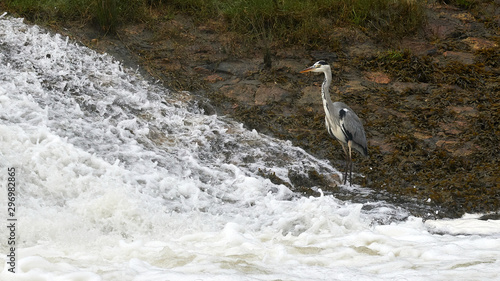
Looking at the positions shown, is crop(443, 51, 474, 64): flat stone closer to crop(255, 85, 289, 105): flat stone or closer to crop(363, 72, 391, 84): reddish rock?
crop(363, 72, 391, 84): reddish rock

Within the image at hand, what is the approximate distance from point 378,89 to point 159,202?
12.4ft

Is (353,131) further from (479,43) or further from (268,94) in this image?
(479,43)

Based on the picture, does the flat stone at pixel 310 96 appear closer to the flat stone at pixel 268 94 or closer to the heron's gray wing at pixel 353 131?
the flat stone at pixel 268 94

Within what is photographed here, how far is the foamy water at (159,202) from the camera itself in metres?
3.96

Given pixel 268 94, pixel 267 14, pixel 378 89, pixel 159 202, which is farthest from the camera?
pixel 267 14

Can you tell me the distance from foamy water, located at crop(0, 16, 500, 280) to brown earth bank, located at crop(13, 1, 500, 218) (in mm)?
391

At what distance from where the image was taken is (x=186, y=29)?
858 centimetres

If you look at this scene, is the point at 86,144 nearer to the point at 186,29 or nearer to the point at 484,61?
the point at 186,29

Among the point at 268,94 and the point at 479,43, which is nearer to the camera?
the point at 268,94

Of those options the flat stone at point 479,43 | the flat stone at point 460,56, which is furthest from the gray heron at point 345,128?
the flat stone at point 479,43

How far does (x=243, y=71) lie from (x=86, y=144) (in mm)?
2825

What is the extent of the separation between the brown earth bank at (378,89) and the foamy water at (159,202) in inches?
15.4

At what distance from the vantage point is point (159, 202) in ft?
17.3

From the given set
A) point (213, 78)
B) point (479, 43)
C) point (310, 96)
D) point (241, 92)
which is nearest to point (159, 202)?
point (241, 92)
